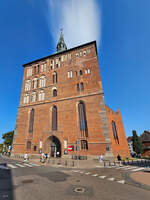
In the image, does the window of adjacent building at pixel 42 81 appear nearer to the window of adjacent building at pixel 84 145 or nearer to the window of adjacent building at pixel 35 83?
the window of adjacent building at pixel 35 83

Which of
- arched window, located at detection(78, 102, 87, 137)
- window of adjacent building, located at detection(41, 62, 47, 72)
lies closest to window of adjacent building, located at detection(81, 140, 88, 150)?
arched window, located at detection(78, 102, 87, 137)

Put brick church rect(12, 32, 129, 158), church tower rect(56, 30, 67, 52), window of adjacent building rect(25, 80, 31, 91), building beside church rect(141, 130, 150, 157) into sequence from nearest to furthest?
1. brick church rect(12, 32, 129, 158)
2. window of adjacent building rect(25, 80, 31, 91)
3. building beside church rect(141, 130, 150, 157)
4. church tower rect(56, 30, 67, 52)

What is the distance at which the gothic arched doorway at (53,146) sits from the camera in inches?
882

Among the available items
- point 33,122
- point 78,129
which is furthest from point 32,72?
point 78,129

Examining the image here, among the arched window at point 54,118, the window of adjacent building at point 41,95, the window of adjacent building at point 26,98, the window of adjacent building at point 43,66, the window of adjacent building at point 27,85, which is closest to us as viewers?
the arched window at point 54,118

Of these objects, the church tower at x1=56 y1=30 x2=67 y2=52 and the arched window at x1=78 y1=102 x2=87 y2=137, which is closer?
the arched window at x1=78 y1=102 x2=87 y2=137

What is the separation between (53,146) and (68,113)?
25.6ft

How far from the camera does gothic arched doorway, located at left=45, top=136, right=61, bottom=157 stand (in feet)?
73.5

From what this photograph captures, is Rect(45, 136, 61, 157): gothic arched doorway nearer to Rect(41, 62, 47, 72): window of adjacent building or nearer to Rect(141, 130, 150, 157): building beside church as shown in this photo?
Rect(41, 62, 47, 72): window of adjacent building

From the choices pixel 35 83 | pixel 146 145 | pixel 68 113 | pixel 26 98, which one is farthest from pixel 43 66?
pixel 146 145

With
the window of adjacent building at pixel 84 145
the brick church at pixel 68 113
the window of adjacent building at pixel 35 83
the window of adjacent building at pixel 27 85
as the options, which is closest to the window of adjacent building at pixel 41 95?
the brick church at pixel 68 113

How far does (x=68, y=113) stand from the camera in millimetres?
23047

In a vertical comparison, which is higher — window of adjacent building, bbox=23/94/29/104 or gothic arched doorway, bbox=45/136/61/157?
window of adjacent building, bbox=23/94/29/104

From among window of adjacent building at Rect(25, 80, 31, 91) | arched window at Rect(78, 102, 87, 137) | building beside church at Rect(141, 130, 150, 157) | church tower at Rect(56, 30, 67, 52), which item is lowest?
building beside church at Rect(141, 130, 150, 157)
